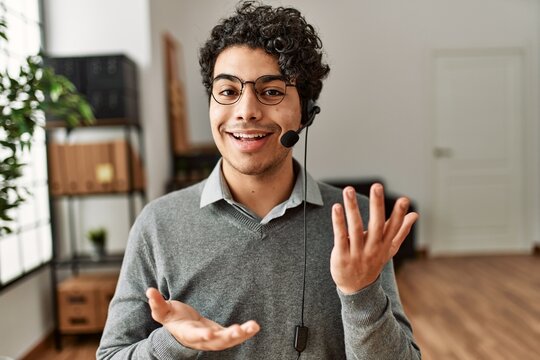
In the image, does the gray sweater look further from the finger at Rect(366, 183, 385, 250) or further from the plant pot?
the plant pot

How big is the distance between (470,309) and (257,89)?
3471 mm

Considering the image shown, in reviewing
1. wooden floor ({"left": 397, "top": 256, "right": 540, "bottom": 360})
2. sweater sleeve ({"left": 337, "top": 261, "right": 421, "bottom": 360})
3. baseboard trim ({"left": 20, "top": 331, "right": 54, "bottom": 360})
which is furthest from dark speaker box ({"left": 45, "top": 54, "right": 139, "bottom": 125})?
sweater sleeve ({"left": 337, "top": 261, "right": 421, "bottom": 360})

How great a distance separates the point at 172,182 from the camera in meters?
4.29

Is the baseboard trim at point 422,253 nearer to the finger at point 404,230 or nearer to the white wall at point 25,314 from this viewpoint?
the white wall at point 25,314

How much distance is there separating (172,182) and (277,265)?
130 inches

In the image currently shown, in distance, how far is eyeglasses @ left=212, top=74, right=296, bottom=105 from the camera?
1.09 metres

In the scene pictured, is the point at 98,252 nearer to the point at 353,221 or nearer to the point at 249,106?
the point at 249,106

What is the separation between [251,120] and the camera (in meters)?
1.09

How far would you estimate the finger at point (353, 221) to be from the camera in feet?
2.68

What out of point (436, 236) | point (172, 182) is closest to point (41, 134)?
point (172, 182)

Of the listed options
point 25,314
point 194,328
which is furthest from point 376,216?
point 25,314

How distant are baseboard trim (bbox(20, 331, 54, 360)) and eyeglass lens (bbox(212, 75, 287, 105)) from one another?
2708 millimetres

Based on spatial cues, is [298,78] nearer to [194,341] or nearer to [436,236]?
[194,341]

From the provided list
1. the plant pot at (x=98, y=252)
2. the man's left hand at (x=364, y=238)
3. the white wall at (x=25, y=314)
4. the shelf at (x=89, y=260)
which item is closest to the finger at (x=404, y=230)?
the man's left hand at (x=364, y=238)
